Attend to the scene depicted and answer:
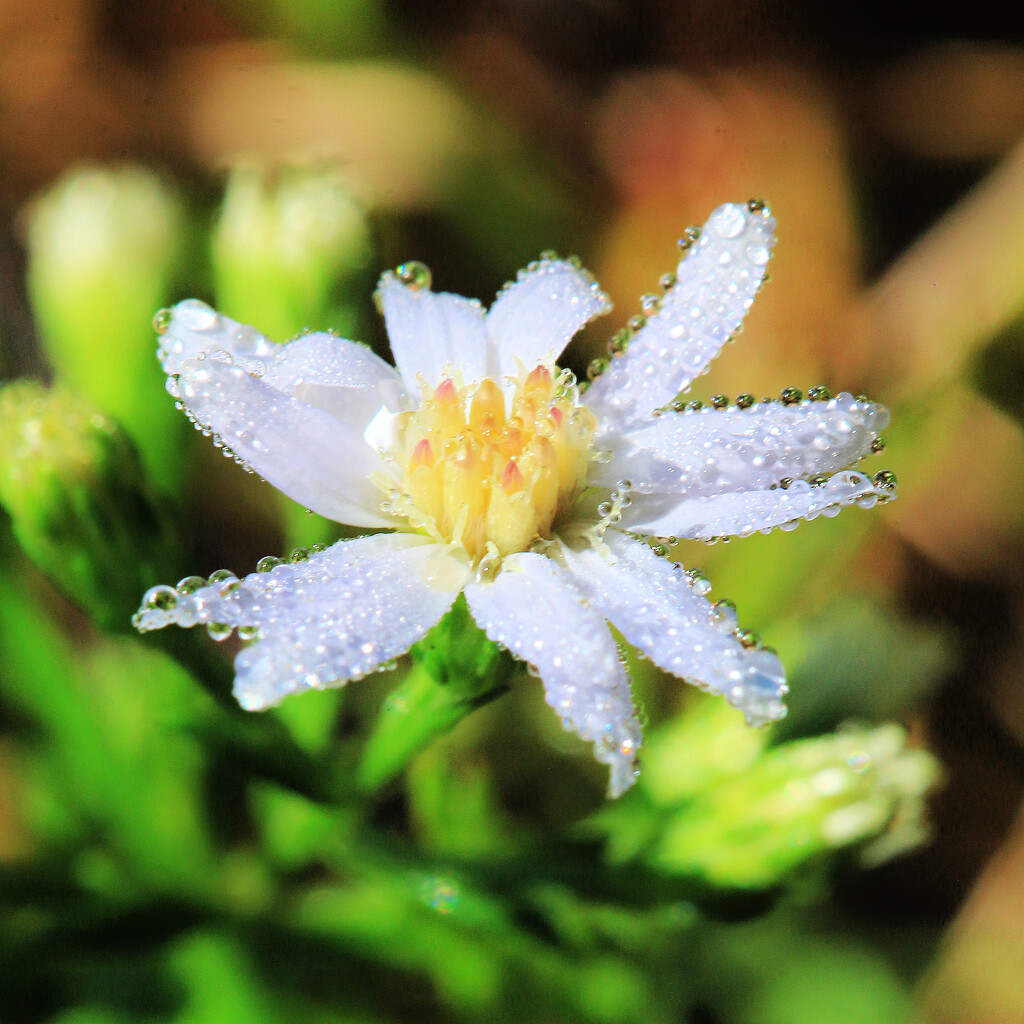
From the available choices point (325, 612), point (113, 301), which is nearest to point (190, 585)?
point (325, 612)

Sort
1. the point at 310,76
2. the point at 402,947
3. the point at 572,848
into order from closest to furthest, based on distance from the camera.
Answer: the point at 572,848, the point at 402,947, the point at 310,76

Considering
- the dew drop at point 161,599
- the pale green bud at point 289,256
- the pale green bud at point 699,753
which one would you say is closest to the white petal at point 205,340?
the dew drop at point 161,599

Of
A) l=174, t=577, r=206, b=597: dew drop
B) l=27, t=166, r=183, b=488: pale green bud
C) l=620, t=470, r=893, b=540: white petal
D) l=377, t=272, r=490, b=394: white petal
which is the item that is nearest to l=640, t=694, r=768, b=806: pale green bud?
l=620, t=470, r=893, b=540: white petal

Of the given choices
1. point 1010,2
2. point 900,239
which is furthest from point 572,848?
point 1010,2

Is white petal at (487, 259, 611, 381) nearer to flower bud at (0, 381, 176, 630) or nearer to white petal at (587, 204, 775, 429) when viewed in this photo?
white petal at (587, 204, 775, 429)

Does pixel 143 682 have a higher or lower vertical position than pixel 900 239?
lower

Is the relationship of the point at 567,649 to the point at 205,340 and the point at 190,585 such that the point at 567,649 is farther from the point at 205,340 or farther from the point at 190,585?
the point at 205,340

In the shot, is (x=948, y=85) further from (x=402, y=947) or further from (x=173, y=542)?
(x=402, y=947)
